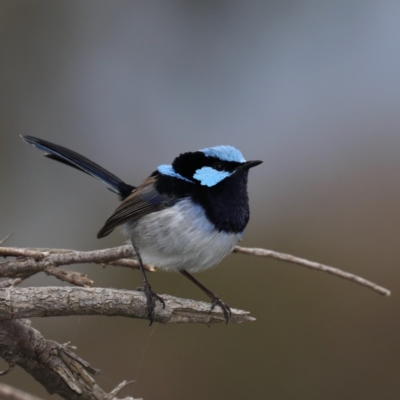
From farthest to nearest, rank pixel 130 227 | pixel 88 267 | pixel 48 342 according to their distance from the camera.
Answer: pixel 88 267
pixel 130 227
pixel 48 342

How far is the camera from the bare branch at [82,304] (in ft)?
5.13

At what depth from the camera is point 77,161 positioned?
9.09 ft

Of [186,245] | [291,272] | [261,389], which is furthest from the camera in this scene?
[291,272]

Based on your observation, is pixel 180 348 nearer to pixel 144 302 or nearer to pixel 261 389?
pixel 261 389

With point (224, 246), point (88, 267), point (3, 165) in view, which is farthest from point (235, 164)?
point (3, 165)

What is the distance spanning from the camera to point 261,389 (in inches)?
157

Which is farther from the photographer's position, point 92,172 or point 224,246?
point 92,172

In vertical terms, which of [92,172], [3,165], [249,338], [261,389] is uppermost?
[92,172]

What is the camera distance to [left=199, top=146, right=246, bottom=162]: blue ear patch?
248 cm

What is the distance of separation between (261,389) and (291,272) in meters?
0.85

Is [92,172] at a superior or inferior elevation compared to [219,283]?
superior

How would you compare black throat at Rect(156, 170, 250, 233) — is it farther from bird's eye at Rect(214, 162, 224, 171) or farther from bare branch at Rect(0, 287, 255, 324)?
bare branch at Rect(0, 287, 255, 324)

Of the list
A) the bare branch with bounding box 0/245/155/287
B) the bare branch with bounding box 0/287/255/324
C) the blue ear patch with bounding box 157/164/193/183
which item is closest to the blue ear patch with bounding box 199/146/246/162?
the blue ear patch with bounding box 157/164/193/183

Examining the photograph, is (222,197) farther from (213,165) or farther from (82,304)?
(82,304)
